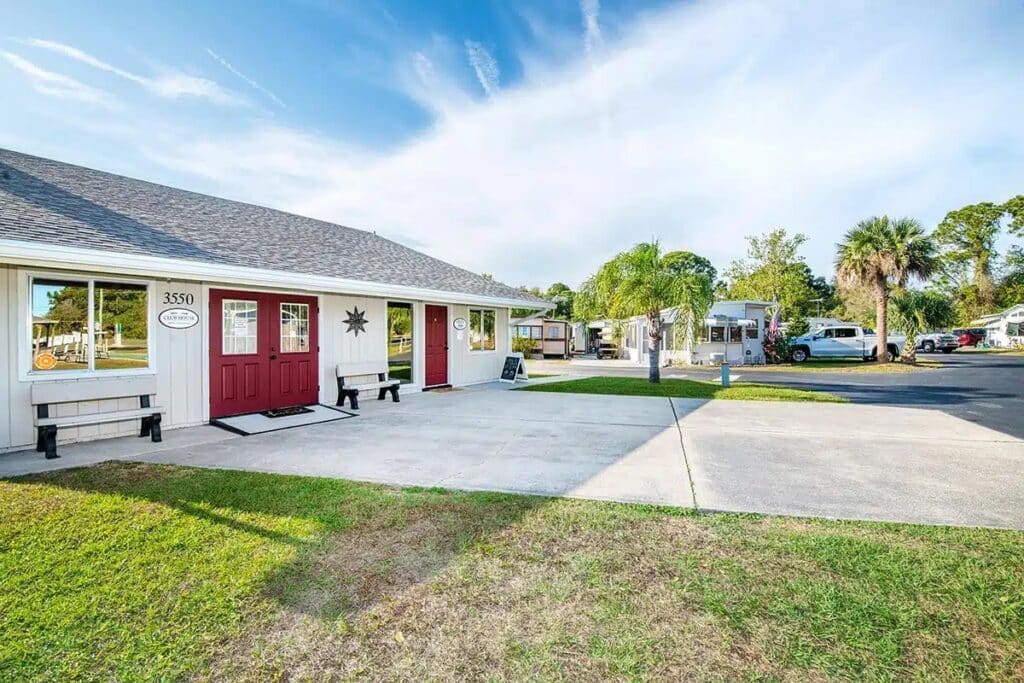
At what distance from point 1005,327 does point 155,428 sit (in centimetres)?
5275

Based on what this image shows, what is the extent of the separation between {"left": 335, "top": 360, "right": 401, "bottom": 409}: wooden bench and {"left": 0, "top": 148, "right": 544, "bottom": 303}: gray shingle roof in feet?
6.34

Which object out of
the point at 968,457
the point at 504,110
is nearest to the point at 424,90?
the point at 504,110

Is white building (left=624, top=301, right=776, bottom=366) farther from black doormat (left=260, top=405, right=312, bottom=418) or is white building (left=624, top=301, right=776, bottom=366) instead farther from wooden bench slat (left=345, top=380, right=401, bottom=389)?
black doormat (left=260, top=405, right=312, bottom=418)

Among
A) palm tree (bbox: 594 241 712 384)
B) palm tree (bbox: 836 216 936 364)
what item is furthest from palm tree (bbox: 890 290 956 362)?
palm tree (bbox: 594 241 712 384)

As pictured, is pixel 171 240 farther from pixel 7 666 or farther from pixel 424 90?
pixel 424 90

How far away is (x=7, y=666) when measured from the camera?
2.09 m

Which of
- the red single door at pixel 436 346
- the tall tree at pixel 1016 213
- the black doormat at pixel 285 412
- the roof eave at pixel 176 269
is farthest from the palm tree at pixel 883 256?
the tall tree at pixel 1016 213

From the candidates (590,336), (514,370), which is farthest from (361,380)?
(590,336)

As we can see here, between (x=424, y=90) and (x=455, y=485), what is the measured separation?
1078 centimetres

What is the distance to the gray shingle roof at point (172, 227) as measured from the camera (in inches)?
231

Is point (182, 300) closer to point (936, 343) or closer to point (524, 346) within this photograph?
point (524, 346)

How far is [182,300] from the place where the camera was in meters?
7.40

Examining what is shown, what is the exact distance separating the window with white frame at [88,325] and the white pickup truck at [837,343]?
82.3 ft

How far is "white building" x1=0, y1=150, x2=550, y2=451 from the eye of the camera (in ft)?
19.2
